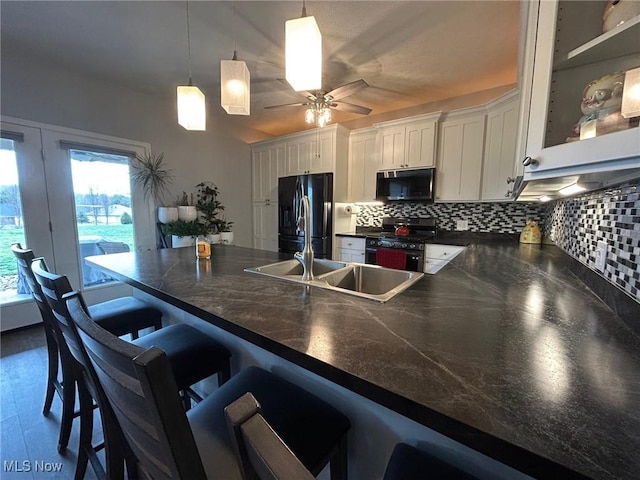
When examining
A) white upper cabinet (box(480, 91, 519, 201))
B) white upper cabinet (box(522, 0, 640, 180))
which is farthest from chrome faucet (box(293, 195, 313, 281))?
white upper cabinet (box(480, 91, 519, 201))

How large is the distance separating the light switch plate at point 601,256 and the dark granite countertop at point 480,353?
110 millimetres

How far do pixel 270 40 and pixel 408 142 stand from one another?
1958mm

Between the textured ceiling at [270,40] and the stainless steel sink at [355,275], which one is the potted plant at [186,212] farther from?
the stainless steel sink at [355,275]

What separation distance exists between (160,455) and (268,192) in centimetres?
424

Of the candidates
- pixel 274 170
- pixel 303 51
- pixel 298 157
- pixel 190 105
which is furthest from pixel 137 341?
pixel 274 170

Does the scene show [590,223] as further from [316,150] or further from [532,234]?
[316,150]

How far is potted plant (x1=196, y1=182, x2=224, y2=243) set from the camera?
12.7 feet

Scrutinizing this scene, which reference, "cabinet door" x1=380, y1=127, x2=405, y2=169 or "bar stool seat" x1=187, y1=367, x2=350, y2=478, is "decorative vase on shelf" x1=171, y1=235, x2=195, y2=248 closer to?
"cabinet door" x1=380, y1=127, x2=405, y2=169

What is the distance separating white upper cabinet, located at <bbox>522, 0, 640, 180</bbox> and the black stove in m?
2.17

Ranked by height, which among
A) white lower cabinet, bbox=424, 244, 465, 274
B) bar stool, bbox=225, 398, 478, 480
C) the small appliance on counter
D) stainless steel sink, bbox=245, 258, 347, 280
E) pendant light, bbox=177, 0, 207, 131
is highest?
pendant light, bbox=177, 0, 207, 131

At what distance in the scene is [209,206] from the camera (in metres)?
3.90

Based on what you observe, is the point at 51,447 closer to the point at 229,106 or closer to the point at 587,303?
the point at 229,106

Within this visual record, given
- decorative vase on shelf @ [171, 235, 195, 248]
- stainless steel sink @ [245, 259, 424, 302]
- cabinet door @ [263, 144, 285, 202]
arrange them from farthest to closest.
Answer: cabinet door @ [263, 144, 285, 202]
decorative vase on shelf @ [171, 235, 195, 248]
stainless steel sink @ [245, 259, 424, 302]

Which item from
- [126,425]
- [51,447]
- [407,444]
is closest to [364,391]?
[407,444]
